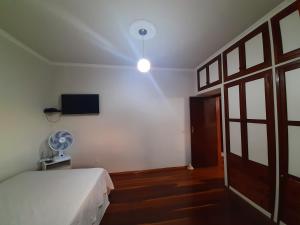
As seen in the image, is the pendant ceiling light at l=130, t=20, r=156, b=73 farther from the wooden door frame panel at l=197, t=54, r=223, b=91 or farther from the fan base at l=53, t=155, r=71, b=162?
the fan base at l=53, t=155, r=71, b=162

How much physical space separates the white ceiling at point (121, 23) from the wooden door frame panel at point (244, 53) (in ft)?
0.45

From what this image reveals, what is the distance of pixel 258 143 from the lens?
2.04 metres

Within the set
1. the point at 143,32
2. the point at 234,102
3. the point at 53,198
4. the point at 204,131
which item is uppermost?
the point at 143,32

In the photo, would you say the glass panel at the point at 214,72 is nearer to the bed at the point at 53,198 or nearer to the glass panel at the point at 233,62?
the glass panel at the point at 233,62

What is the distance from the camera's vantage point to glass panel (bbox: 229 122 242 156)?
238 centimetres

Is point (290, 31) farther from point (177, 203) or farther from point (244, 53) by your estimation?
point (177, 203)

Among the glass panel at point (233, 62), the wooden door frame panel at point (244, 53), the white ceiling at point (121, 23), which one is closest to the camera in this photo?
the white ceiling at point (121, 23)

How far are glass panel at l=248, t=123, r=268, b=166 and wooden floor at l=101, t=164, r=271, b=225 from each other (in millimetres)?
737

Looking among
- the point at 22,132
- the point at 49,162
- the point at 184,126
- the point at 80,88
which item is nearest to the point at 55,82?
the point at 80,88

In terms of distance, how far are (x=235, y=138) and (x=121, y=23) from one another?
242 centimetres

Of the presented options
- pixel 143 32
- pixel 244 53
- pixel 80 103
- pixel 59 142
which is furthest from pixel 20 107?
pixel 244 53

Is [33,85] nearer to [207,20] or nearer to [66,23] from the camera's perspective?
[66,23]

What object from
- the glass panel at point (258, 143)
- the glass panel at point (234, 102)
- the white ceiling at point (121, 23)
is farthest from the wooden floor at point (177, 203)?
the white ceiling at point (121, 23)

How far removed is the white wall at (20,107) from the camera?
218 centimetres
